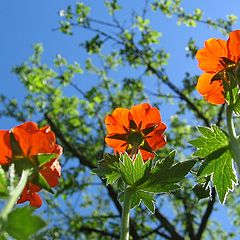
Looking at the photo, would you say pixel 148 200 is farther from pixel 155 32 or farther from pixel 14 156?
pixel 155 32

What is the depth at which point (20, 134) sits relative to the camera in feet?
2.75

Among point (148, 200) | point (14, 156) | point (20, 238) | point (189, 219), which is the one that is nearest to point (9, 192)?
point (20, 238)

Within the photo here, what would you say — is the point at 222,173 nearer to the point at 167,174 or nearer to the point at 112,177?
the point at 167,174

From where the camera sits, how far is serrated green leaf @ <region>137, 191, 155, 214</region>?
1.09 m

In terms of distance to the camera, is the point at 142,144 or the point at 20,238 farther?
the point at 142,144

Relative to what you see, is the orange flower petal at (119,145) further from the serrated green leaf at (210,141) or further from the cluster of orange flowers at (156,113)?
the serrated green leaf at (210,141)

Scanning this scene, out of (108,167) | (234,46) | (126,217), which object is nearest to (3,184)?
(126,217)

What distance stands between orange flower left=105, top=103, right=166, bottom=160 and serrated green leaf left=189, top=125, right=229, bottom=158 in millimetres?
103

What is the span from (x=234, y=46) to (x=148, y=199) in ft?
Answer: 1.29

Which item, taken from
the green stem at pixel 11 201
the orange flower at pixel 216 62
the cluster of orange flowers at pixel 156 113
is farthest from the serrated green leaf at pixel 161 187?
the green stem at pixel 11 201

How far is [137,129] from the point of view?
3.84 ft

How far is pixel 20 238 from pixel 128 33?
34.3ft

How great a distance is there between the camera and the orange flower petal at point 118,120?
116 centimetres

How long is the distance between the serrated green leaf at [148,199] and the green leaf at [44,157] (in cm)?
34
